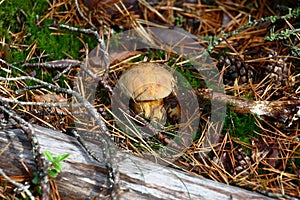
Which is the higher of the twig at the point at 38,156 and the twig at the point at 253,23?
the twig at the point at 253,23

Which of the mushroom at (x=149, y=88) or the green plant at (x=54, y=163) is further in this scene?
the mushroom at (x=149, y=88)

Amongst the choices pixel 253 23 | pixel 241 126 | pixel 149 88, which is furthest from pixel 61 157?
pixel 253 23

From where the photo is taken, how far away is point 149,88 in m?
2.16

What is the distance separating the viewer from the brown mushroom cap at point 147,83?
7.11 ft

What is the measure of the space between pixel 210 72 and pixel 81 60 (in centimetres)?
84

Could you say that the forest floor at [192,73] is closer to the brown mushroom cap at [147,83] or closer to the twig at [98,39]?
the twig at [98,39]

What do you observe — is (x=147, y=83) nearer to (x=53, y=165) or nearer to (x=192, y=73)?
(x=192, y=73)

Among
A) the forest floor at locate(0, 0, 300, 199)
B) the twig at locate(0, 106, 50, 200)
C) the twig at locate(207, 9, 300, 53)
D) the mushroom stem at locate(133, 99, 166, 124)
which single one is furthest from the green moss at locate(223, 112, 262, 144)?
the twig at locate(0, 106, 50, 200)

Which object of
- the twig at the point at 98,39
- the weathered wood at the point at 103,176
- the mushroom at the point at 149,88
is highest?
the twig at the point at 98,39

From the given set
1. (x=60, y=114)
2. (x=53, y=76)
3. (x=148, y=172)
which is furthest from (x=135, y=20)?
(x=148, y=172)

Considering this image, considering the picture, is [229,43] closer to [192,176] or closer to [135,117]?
[135,117]

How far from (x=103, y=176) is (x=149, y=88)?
23.5 inches

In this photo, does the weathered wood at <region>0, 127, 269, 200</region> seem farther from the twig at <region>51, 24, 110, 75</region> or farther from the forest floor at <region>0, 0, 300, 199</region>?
the twig at <region>51, 24, 110, 75</region>

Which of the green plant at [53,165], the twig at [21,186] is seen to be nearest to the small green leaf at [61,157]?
the green plant at [53,165]
